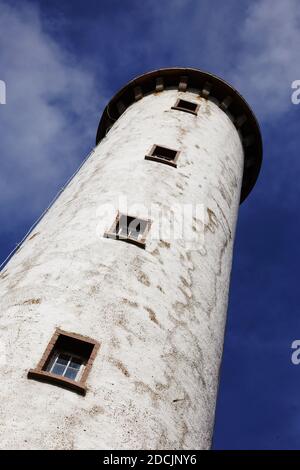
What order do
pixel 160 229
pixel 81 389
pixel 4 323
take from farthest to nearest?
pixel 160 229 < pixel 4 323 < pixel 81 389

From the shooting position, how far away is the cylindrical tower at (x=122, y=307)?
23.7 feet

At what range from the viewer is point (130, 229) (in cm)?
1124

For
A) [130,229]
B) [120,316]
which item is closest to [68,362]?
[120,316]

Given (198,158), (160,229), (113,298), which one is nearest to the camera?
(113,298)

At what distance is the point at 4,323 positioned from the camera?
8391mm

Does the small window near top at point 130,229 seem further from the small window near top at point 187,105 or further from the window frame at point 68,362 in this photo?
the small window near top at point 187,105

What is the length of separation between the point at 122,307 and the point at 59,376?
6.34 ft

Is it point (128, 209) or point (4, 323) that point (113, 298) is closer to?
point (4, 323)

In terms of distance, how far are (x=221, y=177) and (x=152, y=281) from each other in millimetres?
6575

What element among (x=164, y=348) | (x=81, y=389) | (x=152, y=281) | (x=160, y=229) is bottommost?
(x=81, y=389)

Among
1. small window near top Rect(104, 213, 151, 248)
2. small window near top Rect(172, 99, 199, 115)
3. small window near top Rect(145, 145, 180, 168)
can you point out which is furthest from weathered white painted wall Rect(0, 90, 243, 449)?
small window near top Rect(172, 99, 199, 115)

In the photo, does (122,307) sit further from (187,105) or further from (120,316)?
(187,105)

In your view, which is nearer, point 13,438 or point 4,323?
point 13,438
